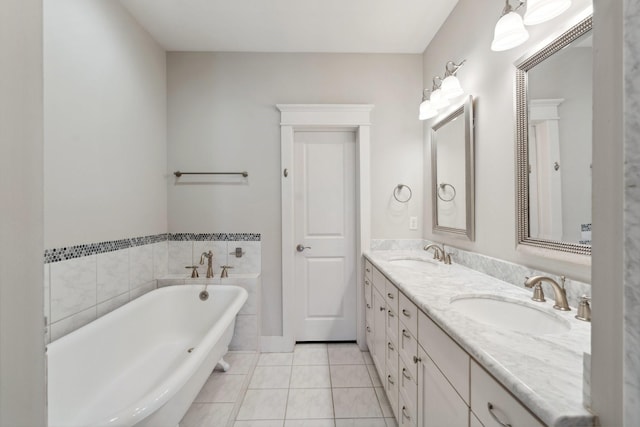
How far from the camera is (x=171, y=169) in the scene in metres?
2.55


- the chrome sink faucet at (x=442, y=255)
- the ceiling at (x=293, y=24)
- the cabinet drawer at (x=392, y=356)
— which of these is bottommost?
the cabinet drawer at (x=392, y=356)

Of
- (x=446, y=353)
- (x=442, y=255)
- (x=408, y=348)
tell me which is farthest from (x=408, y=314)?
(x=442, y=255)

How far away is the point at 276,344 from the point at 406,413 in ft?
4.77

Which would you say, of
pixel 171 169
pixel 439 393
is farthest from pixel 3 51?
pixel 171 169

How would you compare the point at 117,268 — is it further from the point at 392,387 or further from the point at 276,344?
the point at 392,387

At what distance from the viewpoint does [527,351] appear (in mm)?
730

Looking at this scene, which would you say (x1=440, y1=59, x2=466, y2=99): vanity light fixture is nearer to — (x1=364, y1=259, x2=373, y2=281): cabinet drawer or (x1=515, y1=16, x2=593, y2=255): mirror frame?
(x1=515, y1=16, x2=593, y2=255): mirror frame

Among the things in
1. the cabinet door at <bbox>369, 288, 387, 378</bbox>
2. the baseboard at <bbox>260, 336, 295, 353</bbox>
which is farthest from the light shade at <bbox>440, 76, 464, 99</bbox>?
the baseboard at <bbox>260, 336, 295, 353</bbox>

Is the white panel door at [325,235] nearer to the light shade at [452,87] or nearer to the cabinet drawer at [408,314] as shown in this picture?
the light shade at [452,87]

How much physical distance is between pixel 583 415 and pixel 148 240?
8.60 feet

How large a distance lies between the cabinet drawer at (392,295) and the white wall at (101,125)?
1.87 m

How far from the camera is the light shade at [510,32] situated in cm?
123

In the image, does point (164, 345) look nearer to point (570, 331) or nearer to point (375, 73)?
point (570, 331)

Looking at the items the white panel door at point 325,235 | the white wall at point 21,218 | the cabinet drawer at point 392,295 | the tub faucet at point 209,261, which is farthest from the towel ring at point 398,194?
the white wall at point 21,218
